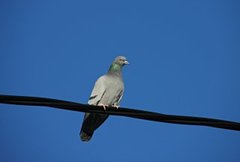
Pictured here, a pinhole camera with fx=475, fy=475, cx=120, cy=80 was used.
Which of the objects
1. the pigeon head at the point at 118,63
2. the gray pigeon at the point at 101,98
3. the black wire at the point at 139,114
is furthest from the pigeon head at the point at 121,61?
the black wire at the point at 139,114

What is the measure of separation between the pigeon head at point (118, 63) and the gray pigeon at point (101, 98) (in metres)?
0.57

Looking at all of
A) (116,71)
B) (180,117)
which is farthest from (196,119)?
(116,71)

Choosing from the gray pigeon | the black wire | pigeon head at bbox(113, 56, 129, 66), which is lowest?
the black wire

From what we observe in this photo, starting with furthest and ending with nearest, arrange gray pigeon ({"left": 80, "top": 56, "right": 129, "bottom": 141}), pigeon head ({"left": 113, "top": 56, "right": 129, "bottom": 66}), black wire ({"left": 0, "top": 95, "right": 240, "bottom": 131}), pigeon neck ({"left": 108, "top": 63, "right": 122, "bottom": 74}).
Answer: pigeon head ({"left": 113, "top": 56, "right": 129, "bottom": 66}) → pigeon neck ({"left": 108, "top": 63, "right": 122, "bottom": 74}) → gray pigeon ({"left": 80, "top": 56, "right": 129, "bottom": 141}) → black wire ({"left": 0, "top": 95, "right": 240, "bottom": 131})

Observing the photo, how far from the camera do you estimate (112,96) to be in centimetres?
1022

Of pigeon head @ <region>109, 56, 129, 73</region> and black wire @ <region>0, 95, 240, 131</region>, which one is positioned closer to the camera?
black wire @ <region>0, 95, 240, 131</region>

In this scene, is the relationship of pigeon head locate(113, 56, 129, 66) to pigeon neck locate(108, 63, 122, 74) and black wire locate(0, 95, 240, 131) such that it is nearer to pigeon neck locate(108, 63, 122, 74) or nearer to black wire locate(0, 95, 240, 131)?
pigeon neck locate(108, 63, 122, 74)

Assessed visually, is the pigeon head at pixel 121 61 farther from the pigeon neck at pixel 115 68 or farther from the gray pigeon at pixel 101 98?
the gray pigeon at pixel 101 98

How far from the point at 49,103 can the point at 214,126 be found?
6.16 ft

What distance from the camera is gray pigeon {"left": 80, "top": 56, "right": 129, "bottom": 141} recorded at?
9977 mm

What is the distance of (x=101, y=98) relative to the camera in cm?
1016

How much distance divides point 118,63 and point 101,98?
1.59 metres

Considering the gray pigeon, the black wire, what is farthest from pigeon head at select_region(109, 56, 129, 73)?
the black wire

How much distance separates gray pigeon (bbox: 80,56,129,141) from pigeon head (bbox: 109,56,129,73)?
57cm
